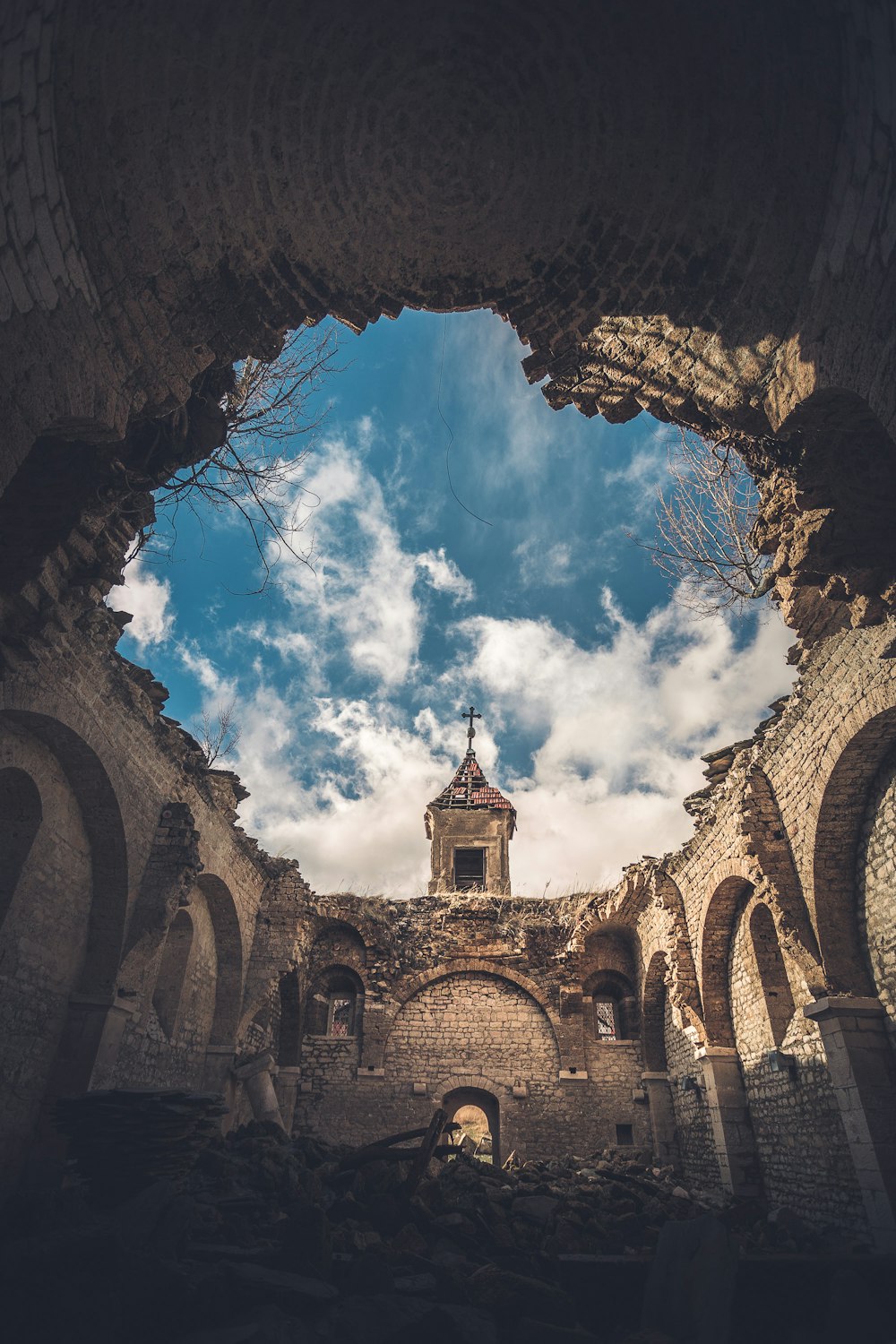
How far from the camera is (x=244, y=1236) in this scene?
19.6 ft

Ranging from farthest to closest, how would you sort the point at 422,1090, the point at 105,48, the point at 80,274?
the point at 422,1090 < the point at 80,274 < the point at 105,48


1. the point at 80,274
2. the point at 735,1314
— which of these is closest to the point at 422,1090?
the point at 735,1314

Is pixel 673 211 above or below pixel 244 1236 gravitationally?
above

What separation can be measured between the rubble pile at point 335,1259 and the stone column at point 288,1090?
546 cm

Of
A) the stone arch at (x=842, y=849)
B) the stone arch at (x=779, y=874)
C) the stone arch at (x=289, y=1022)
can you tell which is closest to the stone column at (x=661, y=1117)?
the stone arch at (x=289, y=1022)

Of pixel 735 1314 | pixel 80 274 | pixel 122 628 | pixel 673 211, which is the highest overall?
pixel 122 628

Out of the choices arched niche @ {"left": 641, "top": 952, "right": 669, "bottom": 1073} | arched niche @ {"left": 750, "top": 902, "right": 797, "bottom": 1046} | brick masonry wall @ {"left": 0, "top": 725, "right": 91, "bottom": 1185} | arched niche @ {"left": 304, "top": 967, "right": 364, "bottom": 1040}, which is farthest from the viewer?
arched niche @ {"left": 304, "top": 967, "right": 364, "bottom": 1040}

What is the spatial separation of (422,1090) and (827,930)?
9.17 m

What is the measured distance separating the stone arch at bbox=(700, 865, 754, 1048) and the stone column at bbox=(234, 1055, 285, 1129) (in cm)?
728

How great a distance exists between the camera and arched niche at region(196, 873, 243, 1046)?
12258 millimetres

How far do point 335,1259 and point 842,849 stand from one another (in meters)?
6.25

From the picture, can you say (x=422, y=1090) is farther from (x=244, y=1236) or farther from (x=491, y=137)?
(x=491, y=137)

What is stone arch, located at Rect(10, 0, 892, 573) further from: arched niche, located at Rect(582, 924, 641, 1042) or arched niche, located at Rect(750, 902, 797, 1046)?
arched niche, located at Rect(582, 924, 641, 1042)

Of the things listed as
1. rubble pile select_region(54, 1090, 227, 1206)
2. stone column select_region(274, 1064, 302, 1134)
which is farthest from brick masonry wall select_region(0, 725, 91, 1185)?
stone column select_region(274, 1064, 302, 1134)
